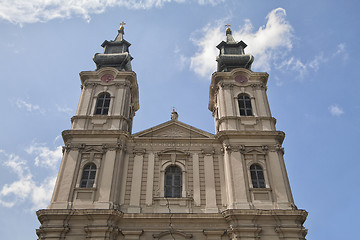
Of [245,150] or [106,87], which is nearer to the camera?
[245,150]

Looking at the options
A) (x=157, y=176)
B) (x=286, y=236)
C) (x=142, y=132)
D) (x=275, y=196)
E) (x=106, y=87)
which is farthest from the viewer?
(x=106, y=87)

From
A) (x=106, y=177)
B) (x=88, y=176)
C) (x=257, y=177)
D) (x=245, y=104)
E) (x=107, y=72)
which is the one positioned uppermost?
(x=107, y=72)

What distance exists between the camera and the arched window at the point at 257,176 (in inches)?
707

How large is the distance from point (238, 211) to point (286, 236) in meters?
2.35

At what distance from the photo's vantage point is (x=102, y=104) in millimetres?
22047

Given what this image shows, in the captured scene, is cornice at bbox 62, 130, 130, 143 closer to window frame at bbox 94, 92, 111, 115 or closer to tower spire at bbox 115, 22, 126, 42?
window frame at bbox 94, 92, 111, 115

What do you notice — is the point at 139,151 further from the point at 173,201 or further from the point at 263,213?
the point at 263,213

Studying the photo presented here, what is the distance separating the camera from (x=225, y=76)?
2334 cm

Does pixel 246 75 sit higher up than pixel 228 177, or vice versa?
pixel 246 75

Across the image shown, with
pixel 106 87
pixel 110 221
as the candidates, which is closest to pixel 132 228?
pixel 110 221

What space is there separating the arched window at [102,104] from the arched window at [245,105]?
8482mm

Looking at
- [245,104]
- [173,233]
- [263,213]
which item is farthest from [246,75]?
[173,233]

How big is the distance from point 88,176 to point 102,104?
5502 mm

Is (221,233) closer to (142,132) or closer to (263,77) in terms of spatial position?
(142,132)
